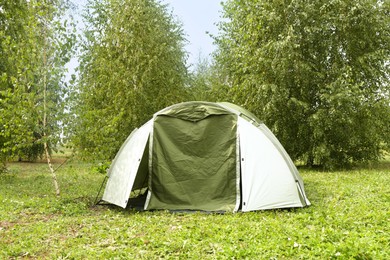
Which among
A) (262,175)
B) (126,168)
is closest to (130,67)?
(126,168)

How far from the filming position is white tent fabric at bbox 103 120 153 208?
7742 millimetres

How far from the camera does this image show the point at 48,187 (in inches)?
454

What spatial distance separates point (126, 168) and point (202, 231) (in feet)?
9.69

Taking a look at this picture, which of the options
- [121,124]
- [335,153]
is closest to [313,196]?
[335,153]

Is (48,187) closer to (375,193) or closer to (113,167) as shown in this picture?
(113,167)

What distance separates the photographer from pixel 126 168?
8070 mm

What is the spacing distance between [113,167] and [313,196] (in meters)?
4.44

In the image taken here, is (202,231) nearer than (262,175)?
Yes

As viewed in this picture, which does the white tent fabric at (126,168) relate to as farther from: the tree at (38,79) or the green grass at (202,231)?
the tree at (38,79)

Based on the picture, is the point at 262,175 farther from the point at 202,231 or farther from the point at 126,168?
the point at 126,168

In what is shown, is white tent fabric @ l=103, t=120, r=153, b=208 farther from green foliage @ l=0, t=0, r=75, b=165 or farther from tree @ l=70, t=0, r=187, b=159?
tree @ l=70, t=0, r=187, b=159

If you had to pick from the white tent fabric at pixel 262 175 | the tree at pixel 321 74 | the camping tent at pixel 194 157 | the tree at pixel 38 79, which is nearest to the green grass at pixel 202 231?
the white tent fabric at pixel 262 175

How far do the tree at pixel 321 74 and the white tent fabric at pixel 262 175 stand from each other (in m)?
6.65

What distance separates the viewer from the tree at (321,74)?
45.9 ft
